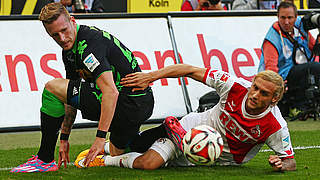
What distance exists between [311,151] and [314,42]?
12.3ft

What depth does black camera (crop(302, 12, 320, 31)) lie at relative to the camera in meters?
9.62

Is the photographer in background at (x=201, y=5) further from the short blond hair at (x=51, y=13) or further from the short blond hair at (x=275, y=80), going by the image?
the short blond hair at (x=51, y=13)

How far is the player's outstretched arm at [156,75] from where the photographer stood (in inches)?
203

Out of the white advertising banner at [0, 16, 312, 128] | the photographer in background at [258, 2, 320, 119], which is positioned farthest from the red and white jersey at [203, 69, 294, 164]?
the photographer in background at [258, 2, 320, 119]

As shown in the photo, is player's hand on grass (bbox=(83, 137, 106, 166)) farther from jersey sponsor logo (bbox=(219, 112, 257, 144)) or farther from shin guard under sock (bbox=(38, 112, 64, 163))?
jersey sponsor logo (bbox=(219, 112, 257, 144))

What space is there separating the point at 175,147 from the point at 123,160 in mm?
491

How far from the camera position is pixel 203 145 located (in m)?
5.06

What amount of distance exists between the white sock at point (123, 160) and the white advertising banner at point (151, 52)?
9.69ft

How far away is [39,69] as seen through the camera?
8781 mm

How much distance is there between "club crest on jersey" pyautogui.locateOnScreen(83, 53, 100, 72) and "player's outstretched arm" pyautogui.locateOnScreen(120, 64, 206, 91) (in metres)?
0.46

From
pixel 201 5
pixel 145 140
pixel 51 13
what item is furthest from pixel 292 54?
pixel 51 13

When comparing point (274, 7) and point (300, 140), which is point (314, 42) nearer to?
point (274, 7)

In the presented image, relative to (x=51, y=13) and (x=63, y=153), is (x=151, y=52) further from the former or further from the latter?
(x=51, y=13)

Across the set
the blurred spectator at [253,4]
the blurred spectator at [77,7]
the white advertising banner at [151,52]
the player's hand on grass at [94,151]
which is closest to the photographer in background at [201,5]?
the white advertising banner at [151,52]
